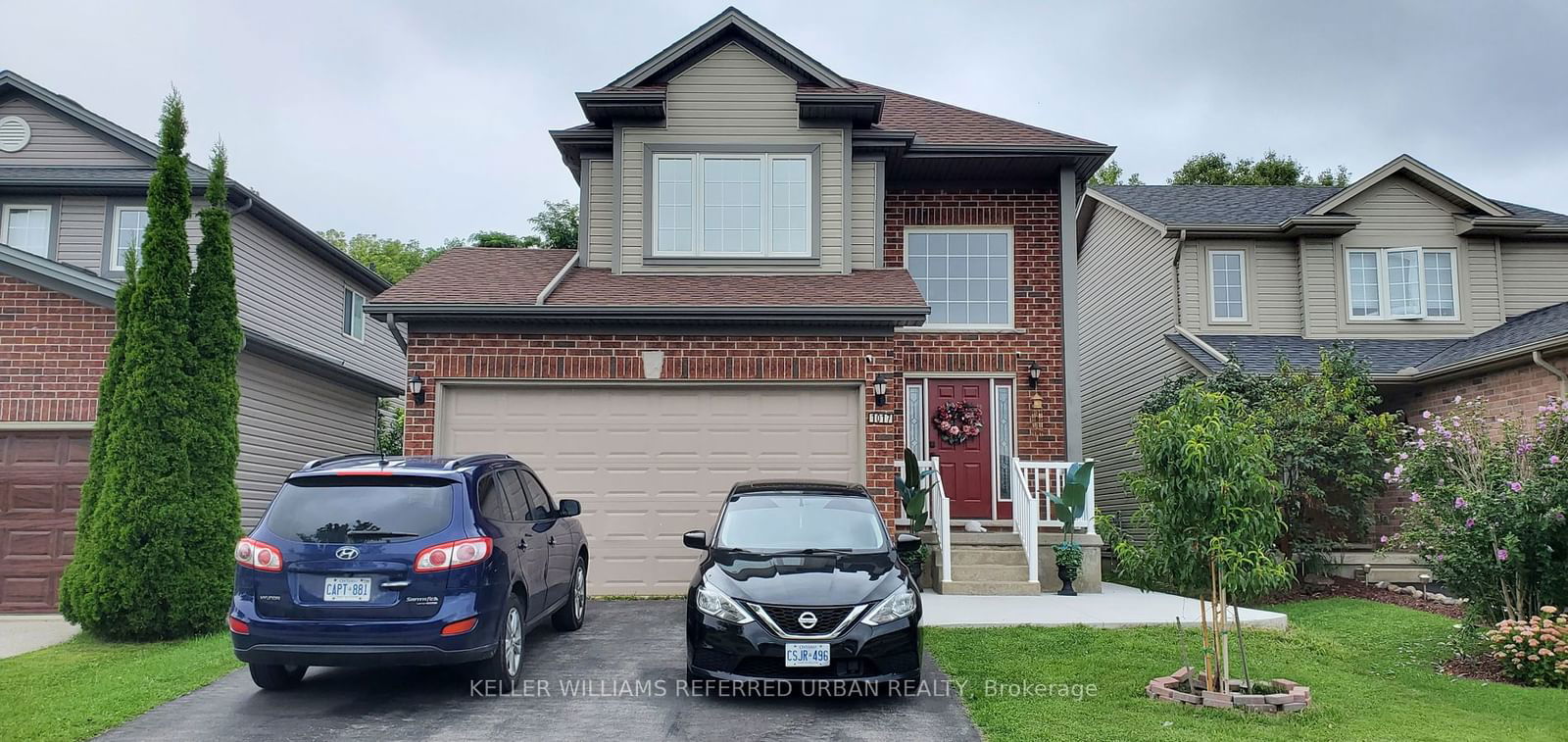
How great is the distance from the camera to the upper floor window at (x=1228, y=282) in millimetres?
16016

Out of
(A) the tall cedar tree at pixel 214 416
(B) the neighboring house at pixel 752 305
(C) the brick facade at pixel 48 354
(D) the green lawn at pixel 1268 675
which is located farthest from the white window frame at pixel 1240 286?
(C) the brick facade at pixel 48 354

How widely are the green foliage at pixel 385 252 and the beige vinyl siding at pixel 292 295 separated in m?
24.2

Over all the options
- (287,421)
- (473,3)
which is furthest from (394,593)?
(473,3)

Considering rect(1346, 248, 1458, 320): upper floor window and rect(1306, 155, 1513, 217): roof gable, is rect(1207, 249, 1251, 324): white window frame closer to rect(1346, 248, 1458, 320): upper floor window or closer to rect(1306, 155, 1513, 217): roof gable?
rect(1306, 155, 1513, 217): roof gable

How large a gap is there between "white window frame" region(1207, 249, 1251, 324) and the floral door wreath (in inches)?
213

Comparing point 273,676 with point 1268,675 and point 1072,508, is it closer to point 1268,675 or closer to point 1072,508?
point 1268,675

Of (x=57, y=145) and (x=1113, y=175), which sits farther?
(x=1113, y=175)

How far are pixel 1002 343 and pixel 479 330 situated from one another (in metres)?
6.91

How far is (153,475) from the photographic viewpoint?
8797mm

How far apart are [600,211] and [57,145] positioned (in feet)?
31.3

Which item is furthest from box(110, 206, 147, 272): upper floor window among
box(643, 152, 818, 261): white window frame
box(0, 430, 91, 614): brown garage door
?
box(643, 152, 818, 261): white window frame

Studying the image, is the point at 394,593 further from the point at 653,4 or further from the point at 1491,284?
the point at 1491,284

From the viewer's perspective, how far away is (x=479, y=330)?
11133 millimetres

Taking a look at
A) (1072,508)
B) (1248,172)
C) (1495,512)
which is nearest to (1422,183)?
(1072,508)
